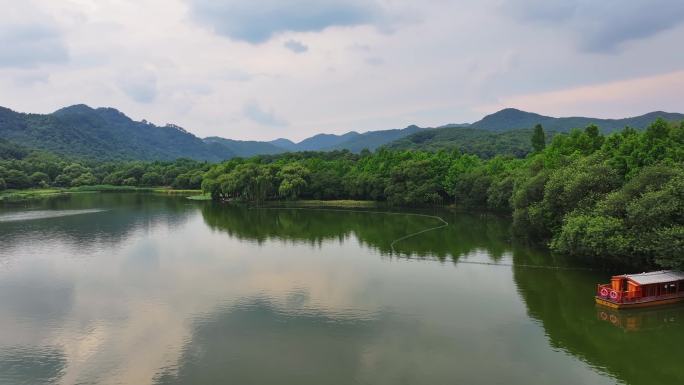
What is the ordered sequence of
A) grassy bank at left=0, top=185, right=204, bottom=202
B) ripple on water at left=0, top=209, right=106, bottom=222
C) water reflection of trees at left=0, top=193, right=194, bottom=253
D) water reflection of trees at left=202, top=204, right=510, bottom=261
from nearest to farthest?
1. water reflection of trees at left=202, top=204, right=510, bottom=261
2. water reflection of trees at left=0, top=193, right=194, bottom=253
3. ripple on water at left=0, top=209, right=106, bottom=222
4. grassy bank at left=0, top=185, right=204, bottom=202

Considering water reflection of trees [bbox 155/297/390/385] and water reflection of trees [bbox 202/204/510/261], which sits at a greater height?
water reflection of trees [bbox 202/204/510/261]

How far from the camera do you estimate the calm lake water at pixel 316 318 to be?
1662 centimetres

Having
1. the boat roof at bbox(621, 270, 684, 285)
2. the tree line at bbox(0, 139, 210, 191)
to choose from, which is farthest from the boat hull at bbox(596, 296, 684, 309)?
the tree line at bbox(0, 139, 210, 191)

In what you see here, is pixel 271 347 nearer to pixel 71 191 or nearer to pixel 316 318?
pixel 316 318

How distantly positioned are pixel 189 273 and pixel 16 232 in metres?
27.4

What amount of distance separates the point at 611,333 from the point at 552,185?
15.0m

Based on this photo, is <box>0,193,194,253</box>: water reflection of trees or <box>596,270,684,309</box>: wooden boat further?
<box>0,193,194,253</box>: water reflection of trees

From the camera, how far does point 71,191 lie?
110 m

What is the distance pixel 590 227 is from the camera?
25.5 meters

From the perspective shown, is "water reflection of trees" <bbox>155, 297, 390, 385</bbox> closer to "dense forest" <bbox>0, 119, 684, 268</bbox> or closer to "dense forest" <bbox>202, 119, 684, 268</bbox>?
"dense forest" <bbox>202, 119, 684, 268</bbox>

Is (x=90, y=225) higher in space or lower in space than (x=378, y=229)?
higher

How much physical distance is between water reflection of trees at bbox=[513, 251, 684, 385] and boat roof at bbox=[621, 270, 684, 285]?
136 centimetres

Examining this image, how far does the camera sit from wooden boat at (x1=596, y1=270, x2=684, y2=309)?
21609 millimetres

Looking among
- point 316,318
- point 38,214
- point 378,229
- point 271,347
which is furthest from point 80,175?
point 271,347
